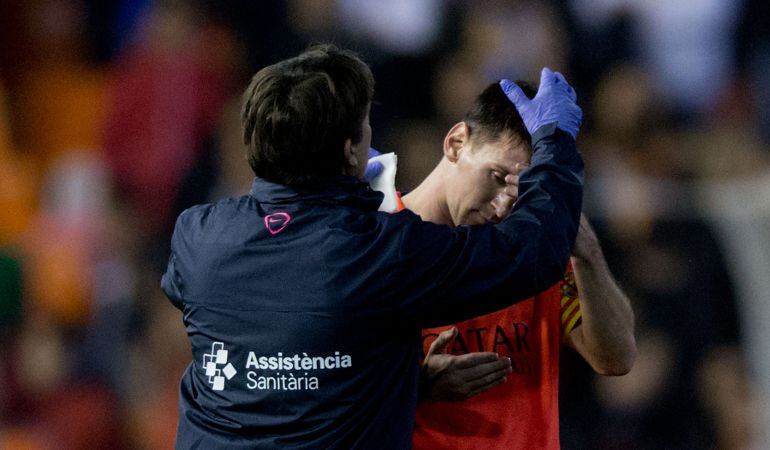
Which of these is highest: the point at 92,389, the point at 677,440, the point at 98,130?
the point at 98,130

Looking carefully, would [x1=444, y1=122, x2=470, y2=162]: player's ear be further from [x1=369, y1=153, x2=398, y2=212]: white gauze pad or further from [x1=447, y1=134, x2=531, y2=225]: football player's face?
[x1=369, y1=153, x2=398, y2=212]: white gauze pad

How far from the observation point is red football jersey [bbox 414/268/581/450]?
2.30 meters

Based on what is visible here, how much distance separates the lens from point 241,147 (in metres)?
4.21

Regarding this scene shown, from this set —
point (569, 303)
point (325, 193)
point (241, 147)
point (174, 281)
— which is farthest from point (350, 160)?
point (241, 147)

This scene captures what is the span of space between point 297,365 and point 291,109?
0.45m

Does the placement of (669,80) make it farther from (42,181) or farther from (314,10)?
(42,181)

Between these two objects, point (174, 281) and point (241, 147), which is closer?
point (174, 281)

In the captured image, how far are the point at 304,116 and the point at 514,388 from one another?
0.86m

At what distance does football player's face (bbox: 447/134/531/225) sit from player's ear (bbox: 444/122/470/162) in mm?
33

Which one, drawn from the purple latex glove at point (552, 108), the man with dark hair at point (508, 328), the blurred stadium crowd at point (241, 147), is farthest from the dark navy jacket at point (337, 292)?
the blurred stadium crowd at point (241, 147)

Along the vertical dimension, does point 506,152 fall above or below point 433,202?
above

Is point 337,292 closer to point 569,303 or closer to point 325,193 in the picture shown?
point 325,193

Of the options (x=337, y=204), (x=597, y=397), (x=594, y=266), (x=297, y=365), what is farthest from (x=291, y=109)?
(x=597, y=397)

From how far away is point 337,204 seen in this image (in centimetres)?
188
